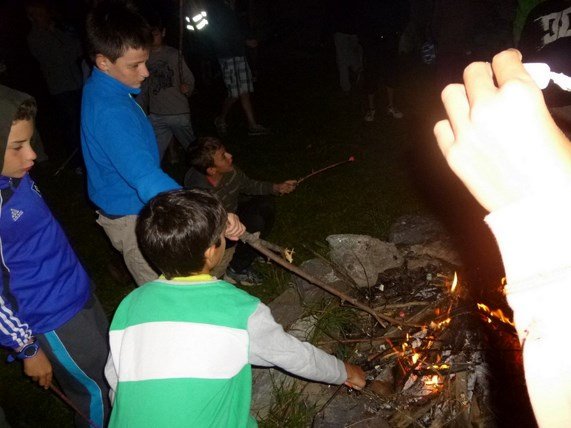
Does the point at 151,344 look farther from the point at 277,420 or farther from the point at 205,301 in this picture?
the point at 277,420

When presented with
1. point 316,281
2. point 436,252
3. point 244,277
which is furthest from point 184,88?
point 436,252

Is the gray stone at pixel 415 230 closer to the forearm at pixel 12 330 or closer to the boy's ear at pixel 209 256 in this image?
the boy's ear at pixel 209 256

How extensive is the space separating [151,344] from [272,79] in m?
10.6

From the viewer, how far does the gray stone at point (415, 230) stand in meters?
4.32

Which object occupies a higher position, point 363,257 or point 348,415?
point 363,257

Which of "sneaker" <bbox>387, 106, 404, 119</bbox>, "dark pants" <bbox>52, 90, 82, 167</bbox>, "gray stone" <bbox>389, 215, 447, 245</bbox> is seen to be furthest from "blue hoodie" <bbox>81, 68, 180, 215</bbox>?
"sneaker" <bbox>387, 106, 404, 119</bbox>

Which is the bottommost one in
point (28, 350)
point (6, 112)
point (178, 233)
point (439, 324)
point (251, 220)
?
point (439, 324)

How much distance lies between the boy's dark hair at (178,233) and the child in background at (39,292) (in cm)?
76

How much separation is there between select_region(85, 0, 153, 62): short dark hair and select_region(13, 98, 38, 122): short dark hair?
0.60 m

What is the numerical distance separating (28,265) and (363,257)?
2.81 meters

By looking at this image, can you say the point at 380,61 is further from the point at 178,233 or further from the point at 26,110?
the point at 178,233

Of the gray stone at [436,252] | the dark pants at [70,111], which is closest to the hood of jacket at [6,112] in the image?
the gray stone at [436,252]

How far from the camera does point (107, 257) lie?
550 cm

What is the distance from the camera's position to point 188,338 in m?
1.74
